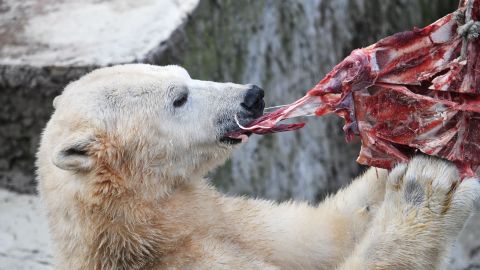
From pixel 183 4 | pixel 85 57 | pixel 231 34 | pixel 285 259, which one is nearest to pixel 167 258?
pixel 285 259

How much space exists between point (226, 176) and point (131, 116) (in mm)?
2085

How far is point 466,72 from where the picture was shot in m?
2.74

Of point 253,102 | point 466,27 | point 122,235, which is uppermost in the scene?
point 466,27

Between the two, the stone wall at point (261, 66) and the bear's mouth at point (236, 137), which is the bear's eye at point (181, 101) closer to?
the bear's mouth at point (236, 137)

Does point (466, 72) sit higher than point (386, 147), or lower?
higher

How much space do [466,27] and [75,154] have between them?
1410 mm

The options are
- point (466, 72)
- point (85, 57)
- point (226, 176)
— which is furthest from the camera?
point (226, 176)

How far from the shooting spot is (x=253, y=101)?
3.22m

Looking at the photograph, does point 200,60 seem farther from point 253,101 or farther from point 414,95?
point 414,95

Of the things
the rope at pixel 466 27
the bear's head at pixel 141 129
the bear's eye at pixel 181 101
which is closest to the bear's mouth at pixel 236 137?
the bear's head at pixel 141 129

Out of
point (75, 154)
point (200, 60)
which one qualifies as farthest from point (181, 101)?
point (200, 60)

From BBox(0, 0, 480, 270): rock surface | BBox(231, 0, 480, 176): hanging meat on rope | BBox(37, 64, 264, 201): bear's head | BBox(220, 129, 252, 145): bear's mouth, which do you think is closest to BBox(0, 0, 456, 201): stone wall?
BBox(0, 0, 480, 270): rock surface

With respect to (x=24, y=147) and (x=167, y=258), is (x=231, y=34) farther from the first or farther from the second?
(x=167, y=258)

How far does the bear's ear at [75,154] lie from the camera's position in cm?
298
